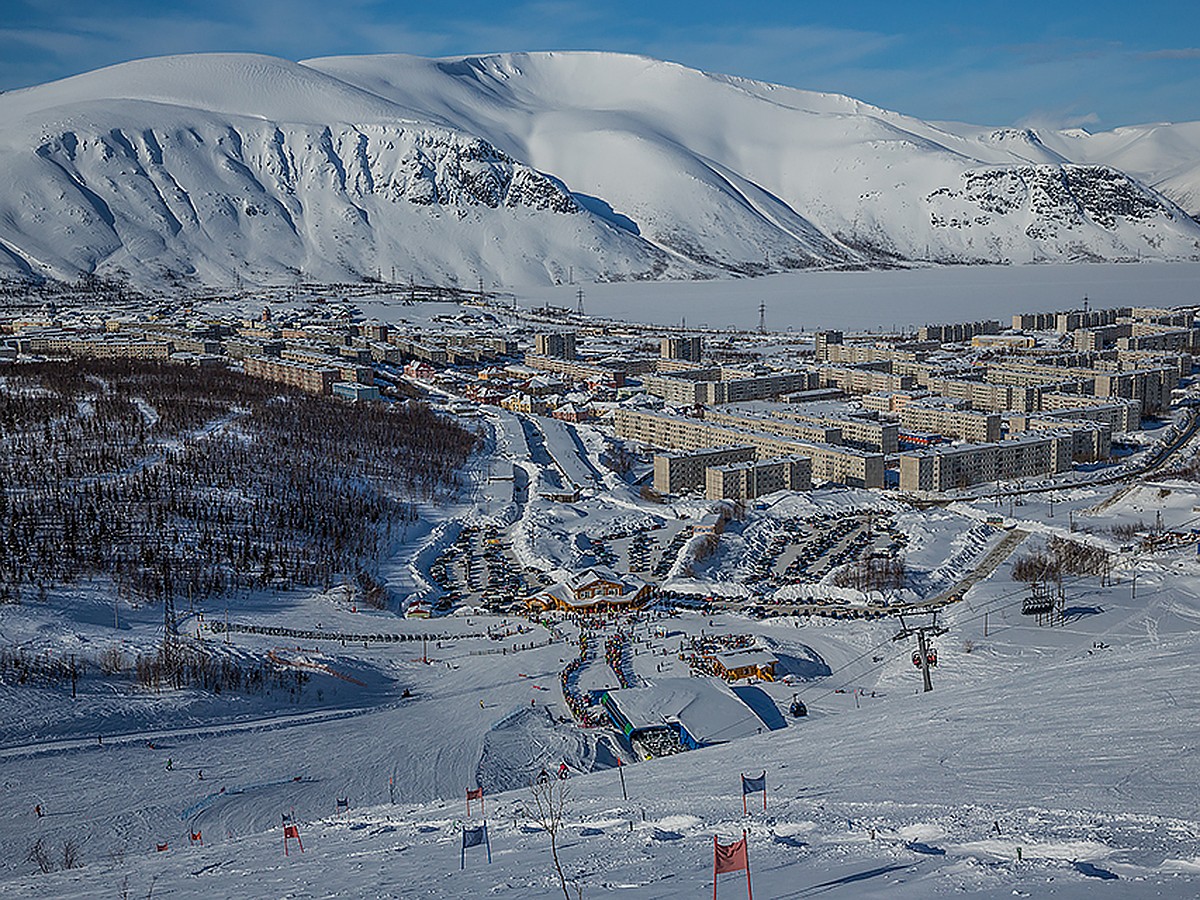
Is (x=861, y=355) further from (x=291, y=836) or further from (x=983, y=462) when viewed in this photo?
(x=291, y=836)

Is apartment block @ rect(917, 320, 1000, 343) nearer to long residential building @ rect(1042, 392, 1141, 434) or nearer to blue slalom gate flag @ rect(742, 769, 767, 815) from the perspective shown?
long residential building @ rect(1042, 392, 1141, 434)

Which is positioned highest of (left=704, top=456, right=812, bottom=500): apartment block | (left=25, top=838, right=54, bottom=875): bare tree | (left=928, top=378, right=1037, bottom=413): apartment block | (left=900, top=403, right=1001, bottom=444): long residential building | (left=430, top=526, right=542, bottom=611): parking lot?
(left=928, top=378, right=1037, bottom=413): apartment block

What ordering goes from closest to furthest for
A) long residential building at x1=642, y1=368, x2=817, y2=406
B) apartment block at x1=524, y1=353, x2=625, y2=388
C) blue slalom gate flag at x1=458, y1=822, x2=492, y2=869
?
blue slalom gate flag at x1=458, y1=822, x2=492, y2=869, long residential building at x1=642, y1=368, x2=817, y2=406, apartment block at x1=524, y1=353, x2=625, y2=388

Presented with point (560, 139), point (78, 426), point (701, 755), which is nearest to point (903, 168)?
point (560, 139)

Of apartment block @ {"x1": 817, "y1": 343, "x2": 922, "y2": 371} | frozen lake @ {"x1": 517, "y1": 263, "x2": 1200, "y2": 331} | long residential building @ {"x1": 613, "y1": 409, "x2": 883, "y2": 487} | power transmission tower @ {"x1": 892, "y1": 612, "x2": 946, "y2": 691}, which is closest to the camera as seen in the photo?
power transmission tower @ {"x1": 892, "y1": 612, "x2": 946, "y2": 691}

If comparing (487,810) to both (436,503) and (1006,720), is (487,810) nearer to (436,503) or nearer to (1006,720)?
(1006,720)

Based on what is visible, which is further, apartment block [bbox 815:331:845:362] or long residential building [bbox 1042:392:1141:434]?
apartment block [bbox 815:331:845:362]

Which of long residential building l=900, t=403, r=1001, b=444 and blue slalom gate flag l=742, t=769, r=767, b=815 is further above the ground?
long residential building l=900, t=403, r=1001, b=444

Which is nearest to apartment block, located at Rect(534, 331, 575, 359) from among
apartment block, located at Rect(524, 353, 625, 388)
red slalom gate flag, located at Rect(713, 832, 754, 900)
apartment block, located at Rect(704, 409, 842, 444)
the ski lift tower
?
apartment block, located at Rect(524, 353, 625, 388)
